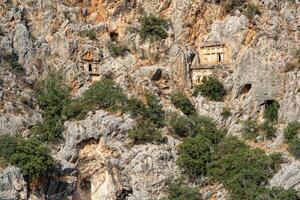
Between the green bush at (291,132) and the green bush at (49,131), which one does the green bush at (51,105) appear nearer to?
the green bush at (49,131)

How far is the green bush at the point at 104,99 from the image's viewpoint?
4697 centimetres

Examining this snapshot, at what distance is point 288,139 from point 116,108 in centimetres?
1067

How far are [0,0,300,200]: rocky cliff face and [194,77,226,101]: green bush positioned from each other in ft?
1.29

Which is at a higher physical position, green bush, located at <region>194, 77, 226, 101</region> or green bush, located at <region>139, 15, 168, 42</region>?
green bush, located at <region>139, 15, 168, 42</region>

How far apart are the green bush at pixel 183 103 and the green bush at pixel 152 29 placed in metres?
4.61

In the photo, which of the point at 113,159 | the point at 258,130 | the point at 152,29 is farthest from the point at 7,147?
the point at 258,130

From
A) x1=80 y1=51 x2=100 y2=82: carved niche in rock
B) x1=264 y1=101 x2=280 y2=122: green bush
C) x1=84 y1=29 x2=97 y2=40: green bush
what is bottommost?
x1=264 y1=101 x2=280 y2=122: green bush

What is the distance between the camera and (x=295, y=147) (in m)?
43.7

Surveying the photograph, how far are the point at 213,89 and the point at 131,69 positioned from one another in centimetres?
Result: 562

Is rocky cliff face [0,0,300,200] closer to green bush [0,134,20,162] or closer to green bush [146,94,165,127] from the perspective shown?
green bush [146,94,165,127]

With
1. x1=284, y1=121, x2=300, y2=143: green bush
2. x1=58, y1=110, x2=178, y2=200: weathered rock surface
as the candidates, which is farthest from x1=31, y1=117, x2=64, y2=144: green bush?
x1=284, y1=121, x2=300, y2=143: green bush

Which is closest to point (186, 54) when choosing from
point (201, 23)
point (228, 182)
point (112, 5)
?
point (201, 23)

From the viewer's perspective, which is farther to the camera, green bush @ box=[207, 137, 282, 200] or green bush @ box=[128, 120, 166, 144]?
green bush @ box=[128, 120, 166, 144]

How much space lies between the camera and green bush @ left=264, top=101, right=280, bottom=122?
1884 inches
